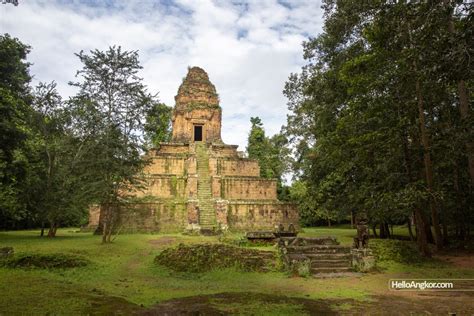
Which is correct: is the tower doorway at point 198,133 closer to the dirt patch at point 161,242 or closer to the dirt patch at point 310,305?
the dirt patch at point 161,242

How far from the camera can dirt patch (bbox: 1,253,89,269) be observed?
10.4 metres

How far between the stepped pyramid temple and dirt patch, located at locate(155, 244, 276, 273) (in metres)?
9.34

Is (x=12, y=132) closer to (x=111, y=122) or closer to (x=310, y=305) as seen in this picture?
(x=111, y=122)

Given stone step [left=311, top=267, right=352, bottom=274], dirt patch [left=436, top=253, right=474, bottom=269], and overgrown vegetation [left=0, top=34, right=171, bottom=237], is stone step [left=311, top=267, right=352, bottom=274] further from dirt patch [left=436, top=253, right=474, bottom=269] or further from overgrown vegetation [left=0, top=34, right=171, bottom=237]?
overgrown vegetation [left=0, top=34, right=171, bottom=237]

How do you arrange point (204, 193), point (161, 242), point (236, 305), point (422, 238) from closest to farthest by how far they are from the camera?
1. point (236, 305)
2. point (422, 238)
3. point (161, 242)
4. point (204, 193)

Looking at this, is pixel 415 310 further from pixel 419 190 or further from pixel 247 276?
pixel 419 190

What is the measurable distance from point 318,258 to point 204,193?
1506 centimetres

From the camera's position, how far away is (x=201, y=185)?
2656cm

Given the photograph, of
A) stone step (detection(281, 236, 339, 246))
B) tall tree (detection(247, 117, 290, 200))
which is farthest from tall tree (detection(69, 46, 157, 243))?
tall tree (detection(247, 117, 290, 200))

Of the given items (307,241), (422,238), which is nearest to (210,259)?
(307,241)

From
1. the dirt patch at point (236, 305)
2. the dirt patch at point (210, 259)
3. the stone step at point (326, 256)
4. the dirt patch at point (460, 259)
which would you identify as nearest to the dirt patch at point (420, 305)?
the dirt patch at point (236, 305)

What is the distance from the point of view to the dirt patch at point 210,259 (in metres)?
11.2

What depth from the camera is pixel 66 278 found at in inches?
373

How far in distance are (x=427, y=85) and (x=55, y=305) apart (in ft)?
36.0
